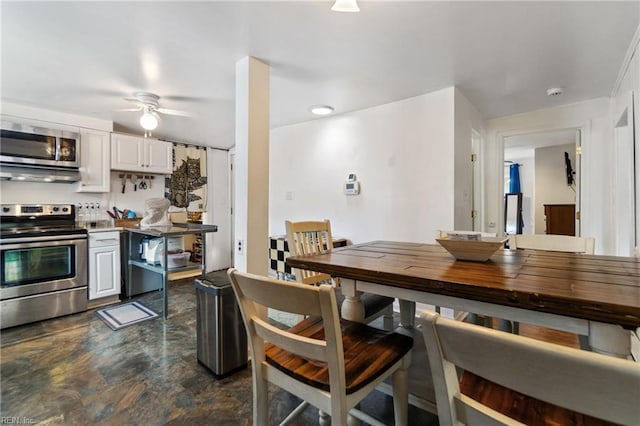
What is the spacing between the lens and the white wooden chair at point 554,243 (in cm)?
173

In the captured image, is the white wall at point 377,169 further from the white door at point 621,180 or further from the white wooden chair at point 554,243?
the white door at point 621,180

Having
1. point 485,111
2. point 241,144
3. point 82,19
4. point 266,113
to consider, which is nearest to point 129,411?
point 241,144

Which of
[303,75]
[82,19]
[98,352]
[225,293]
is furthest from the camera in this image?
[303,75]

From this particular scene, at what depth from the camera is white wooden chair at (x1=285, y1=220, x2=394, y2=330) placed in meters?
1.69

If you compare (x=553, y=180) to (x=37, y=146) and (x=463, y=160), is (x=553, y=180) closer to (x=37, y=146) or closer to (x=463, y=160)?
(x=463, y=160)

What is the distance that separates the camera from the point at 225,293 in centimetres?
191

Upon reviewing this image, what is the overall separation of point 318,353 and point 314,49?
1.97 metres

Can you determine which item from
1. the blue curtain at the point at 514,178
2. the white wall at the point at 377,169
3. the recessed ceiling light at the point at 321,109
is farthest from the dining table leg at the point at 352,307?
the blue curtain at the point at 514,178

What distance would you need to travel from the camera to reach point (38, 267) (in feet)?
9.19

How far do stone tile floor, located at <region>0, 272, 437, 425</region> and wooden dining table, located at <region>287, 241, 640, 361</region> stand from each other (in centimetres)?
85

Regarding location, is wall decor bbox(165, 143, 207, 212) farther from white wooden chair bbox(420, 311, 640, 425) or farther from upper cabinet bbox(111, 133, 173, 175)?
white wooden chair bbox(420, 311, 640, 425)

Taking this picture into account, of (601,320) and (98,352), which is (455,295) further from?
(98,352)

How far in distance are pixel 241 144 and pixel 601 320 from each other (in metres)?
2.14

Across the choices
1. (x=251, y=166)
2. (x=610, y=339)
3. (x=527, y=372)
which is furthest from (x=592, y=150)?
(x=527, y=372)
